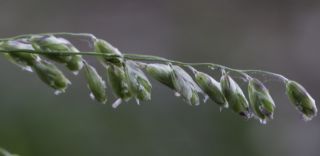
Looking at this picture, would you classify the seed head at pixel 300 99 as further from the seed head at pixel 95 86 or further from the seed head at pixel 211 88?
the seed head at pixel 95 86

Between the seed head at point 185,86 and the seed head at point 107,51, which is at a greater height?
the seed head at point 107,51

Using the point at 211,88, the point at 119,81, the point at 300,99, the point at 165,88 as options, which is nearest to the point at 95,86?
the point at 119,81

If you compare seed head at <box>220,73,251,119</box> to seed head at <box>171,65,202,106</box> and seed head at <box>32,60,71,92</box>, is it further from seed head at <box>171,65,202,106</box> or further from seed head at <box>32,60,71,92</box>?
seed head at <box>32,60,71,92</box>

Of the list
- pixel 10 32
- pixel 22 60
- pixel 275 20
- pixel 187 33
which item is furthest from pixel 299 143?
pixel 22 60

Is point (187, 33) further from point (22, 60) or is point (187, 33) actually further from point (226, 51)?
point (22, 60)

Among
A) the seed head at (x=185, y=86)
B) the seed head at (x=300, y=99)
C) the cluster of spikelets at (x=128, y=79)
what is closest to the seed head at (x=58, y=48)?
the cluster of spikelets at (x=128, y=79)

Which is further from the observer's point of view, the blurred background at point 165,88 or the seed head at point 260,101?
the blurred background at point 165,88

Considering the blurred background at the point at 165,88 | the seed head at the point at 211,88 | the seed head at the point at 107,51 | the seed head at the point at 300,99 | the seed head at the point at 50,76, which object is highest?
the seed head at the point at 107,51
